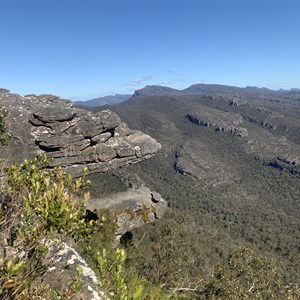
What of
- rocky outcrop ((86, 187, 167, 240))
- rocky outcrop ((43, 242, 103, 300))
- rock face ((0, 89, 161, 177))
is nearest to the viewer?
rocky outcrop ((43, 242, 103, 300))

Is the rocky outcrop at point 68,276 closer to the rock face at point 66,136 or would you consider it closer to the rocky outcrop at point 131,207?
the rock face at point 66,136

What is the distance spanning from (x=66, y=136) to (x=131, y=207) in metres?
12.4

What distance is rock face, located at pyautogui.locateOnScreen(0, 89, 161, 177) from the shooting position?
99.9 ft

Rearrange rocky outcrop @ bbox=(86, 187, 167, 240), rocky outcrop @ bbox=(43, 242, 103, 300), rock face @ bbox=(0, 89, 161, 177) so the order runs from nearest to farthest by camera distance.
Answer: rocky outcrop @ bbox=(43, 242, 103, 300) < rock face @ bbox=(0, 89, 161, 177) < rocky outcrop @ bbox=(86, 187, 167, 240)

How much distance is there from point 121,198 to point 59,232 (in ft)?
114

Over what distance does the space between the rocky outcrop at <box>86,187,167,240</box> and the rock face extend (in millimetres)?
5455

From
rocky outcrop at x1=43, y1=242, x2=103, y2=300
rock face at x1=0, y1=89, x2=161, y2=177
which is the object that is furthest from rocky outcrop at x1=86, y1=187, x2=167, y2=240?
rocky outcrop at x1=43, y1=242, x2=103, y2=300

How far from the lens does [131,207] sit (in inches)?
1571

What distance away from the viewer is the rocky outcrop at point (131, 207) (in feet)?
127

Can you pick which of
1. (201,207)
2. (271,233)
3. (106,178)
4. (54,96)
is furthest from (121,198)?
(201,207)

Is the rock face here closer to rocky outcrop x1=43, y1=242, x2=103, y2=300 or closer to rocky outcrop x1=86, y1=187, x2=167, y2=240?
rocky outcrop x1=86, y1=187, x2=167, y2=240

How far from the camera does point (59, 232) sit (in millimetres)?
7742

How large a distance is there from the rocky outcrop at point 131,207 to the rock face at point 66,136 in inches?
215

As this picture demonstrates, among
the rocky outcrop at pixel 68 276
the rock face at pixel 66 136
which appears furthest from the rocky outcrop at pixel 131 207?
the rocky outcrop at pixel 68 276
